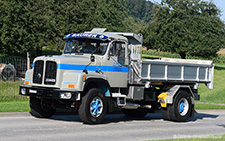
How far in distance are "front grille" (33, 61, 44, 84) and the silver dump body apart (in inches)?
144

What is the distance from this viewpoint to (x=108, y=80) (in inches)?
550

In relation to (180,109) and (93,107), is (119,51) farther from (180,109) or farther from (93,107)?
(180,109)

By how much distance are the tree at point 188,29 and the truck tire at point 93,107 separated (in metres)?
50.3

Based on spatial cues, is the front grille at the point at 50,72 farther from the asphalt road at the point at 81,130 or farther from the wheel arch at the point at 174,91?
the wheel arch at the point at 174,91

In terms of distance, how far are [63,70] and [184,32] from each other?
5232cm

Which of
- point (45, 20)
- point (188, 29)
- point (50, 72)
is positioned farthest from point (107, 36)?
point (188, 29)

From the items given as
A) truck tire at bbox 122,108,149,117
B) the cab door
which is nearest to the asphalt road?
the cab door

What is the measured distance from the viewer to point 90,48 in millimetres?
14234

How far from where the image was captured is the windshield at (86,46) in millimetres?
14133

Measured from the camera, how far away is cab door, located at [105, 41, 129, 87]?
46.2 ft

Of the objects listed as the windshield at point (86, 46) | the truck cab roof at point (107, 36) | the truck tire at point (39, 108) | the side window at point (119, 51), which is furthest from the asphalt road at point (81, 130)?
the truck cab roof at point (107, 36)

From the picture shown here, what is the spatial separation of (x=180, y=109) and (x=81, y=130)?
5468 millimetres

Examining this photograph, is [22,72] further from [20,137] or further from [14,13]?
[14,13]

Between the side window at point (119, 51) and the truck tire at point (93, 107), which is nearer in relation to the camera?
the truck tire at point (93, 107)
